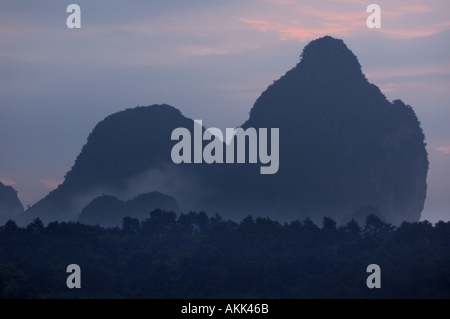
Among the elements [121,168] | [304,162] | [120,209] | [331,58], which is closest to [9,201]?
[121,168]

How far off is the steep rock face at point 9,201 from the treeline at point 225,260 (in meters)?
91.5

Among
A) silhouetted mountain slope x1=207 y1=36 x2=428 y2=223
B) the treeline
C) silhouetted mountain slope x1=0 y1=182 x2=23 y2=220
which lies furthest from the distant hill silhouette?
the treeline

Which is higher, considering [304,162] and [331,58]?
[331,58]

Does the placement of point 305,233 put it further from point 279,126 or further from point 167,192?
point 167,192

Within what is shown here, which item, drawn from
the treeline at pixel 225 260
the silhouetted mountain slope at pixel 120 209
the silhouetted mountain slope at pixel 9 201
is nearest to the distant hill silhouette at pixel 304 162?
the silhouetted mountain slope at pixel 120 209

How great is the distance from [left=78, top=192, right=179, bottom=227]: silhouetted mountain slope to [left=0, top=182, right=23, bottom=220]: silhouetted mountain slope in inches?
2569

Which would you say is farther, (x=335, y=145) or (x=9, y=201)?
(x=9, y=201)

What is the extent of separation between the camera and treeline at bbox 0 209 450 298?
29.0 m

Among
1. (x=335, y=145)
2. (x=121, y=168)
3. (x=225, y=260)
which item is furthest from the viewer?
(x=121, y=168)

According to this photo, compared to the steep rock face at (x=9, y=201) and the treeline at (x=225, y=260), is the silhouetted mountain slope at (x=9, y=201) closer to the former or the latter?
the steep rock face at (x=9, y=201)

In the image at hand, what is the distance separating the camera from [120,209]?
6512 cm

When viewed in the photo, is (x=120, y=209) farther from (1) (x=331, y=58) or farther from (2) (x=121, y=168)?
(1) (x=331, y=58)

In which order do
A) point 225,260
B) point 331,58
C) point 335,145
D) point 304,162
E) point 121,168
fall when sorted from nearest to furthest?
point 225,260 < point 304,162 < point 335,145 < point 331,58 < point 121,168
